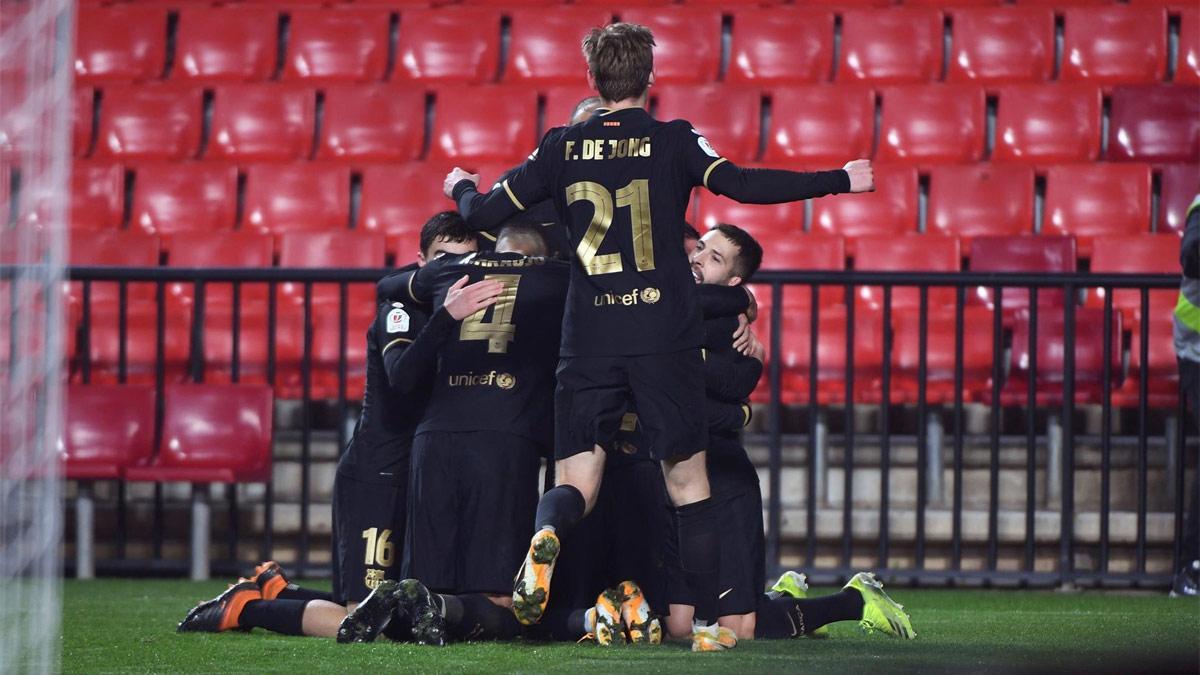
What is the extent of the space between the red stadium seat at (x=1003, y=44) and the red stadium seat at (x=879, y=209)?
3.55 feet

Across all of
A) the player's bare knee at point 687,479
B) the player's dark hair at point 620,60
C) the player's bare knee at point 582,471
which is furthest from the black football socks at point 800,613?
the player's dark hair at point 620,60

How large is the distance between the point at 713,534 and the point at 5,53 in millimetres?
2116

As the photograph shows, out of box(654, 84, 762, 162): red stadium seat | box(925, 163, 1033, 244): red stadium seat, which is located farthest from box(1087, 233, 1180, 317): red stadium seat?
box(654, 84, 762, 162): red stadium seat

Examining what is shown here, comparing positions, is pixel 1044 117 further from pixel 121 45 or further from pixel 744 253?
pixel 121 45

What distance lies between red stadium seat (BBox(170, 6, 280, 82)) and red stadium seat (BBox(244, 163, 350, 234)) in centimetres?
112

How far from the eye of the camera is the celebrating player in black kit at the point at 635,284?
12.5 feet

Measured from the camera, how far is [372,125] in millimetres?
8594

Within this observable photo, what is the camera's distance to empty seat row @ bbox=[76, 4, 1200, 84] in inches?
338

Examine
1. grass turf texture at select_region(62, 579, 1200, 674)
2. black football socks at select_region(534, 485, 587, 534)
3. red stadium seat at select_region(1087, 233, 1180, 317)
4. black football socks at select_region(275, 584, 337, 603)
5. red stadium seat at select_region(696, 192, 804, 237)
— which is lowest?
grass turf texture at select_region(62, 579, 1200, 674)

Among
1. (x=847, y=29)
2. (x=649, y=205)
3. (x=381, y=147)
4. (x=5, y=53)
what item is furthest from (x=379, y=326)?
(x=847, y=29)

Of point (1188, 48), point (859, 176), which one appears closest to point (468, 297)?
point (859, 176)

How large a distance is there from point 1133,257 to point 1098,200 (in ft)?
1.77

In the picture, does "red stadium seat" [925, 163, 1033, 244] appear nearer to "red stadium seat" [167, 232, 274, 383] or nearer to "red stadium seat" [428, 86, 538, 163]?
"red stadium seat" [428, 86, 538, 163]

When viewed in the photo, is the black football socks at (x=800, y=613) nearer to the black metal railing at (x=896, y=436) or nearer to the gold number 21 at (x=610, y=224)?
the gold number 21 at (x=610, y=224)
